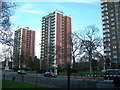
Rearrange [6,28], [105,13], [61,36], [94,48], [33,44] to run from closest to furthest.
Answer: [6,28], [94,48], [105,13], [61,36], [33,44]

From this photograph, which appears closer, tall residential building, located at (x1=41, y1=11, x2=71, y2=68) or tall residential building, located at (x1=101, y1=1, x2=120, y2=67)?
tall residential building, located at (x1=101, y1=1, x2=120, y2=67)

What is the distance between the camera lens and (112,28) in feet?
261

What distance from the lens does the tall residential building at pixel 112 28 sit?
76.1 m

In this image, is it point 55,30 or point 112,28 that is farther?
point 55,30

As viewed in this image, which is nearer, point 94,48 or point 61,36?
point 94,48

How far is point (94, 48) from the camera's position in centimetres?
4375

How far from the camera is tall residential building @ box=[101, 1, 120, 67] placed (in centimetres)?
7606

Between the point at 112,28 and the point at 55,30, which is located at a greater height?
the point at 55,30

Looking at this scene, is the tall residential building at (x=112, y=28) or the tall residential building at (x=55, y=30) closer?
the tall residential building at (x=112, y=28)

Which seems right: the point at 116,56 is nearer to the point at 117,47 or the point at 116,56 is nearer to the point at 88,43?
the point at 117,47

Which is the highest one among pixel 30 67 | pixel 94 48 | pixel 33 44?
pixel 33 44

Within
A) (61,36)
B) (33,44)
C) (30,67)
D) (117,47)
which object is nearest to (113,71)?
(30,67)

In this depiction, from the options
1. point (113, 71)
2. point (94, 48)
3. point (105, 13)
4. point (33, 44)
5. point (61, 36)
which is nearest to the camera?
point (113, 71)

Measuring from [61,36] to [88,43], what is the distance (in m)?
58.3
